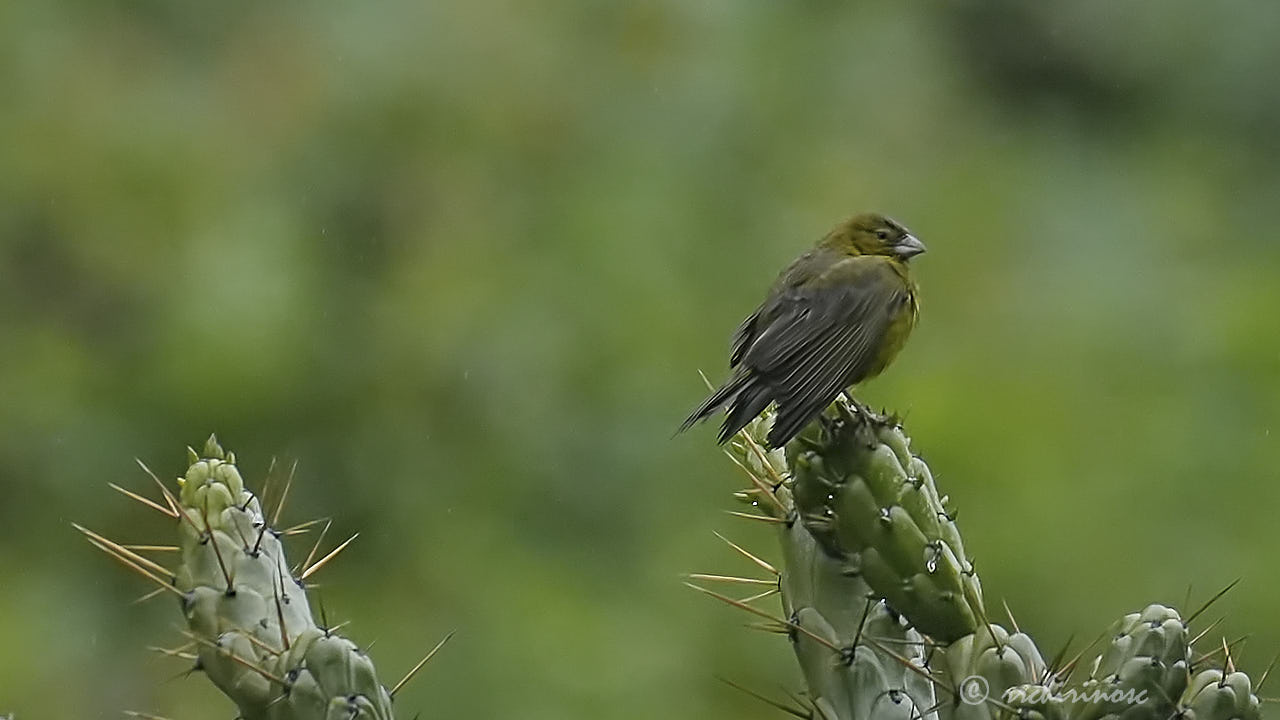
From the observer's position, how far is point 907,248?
477 cm

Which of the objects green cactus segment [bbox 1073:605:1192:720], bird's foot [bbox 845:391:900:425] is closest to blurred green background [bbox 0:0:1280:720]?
bird's foot [bbox 845:391:900:425]

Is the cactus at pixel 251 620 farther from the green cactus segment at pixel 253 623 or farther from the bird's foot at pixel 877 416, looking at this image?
the bird's foot at pixel 877 416

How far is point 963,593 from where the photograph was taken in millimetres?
3045

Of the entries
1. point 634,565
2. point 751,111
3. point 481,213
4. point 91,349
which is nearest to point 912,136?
point 751,111

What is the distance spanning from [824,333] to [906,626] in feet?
3.15

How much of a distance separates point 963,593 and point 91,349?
653 cm

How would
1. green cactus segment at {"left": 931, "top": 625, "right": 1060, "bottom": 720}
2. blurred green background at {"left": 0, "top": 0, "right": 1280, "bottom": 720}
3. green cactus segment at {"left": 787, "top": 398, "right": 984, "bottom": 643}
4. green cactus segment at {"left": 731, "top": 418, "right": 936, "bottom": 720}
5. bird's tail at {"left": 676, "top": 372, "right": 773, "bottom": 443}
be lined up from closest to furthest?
green cactus segment at {"left": 931, "top": 625, "right": 1060, "bottom": 720} < green cactus segment at {"left": 787, "top": 398, "right": 984, "bottom": 643} < green cactus segment at {"left": 731, "top": 418, "right": 936, "bottom": 720} < bird's tail at {"left": 676, "top": 372, "right": 773, "bottom": 443} < blurred green background at {"left": 0, "top": 0, "right": 1280, "bottom": 720}

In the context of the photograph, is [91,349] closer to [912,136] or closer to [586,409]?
[586,409]

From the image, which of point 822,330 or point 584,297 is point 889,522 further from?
point 584,297

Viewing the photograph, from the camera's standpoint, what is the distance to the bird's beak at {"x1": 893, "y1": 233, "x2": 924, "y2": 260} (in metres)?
4.75

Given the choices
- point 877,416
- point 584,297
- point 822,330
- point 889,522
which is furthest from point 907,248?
point 584,297

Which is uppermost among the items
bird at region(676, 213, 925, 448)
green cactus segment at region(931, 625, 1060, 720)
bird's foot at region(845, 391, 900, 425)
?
bird's foot at region(845, 391, 900, 425)

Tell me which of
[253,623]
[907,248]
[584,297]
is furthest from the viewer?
[584,297]

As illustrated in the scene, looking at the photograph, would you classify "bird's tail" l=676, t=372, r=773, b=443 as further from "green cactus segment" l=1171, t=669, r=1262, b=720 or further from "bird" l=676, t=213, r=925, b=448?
"green cactus segment" l=1171, t=669, r=1262, b=720
